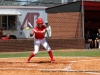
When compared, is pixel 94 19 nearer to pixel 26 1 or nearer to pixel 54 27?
pixel 54 27

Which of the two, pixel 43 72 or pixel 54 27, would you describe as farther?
pixel 54 27

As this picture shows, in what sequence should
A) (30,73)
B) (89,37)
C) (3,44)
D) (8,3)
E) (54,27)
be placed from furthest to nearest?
(8,3), (54,27), (89,37), (3,44), (30,73)

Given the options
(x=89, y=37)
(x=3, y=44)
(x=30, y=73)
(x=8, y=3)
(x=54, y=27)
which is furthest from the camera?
(x=8, y=3)

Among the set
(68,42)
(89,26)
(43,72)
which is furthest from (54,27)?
(43,72)

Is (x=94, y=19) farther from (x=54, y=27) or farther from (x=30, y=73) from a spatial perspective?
(x=30, y=73)

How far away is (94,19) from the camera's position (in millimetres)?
32000

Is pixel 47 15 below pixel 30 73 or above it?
above

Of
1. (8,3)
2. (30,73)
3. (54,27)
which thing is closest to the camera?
(30,73)

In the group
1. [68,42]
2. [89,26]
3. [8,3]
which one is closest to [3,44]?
[68,42]

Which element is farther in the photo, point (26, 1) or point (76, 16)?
point (26, 1)

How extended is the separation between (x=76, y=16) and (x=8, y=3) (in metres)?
9.38

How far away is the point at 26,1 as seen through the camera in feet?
120

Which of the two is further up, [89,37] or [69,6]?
[69,6]

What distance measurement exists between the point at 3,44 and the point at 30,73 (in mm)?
13532
